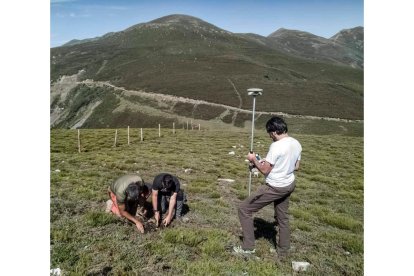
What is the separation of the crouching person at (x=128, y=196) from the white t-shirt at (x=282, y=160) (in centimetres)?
320

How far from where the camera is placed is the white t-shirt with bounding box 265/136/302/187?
7.72 meters

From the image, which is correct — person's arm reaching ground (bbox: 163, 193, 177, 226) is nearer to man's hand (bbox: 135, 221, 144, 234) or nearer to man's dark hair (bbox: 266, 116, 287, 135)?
man's hand (bbox: 135, 221, 144, 234)

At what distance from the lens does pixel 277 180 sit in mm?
7902

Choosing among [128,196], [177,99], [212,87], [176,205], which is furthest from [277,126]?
A: [212,87]

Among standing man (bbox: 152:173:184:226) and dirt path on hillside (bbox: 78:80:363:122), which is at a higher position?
dirt path on hillside (bbox: 78:80:363:122)

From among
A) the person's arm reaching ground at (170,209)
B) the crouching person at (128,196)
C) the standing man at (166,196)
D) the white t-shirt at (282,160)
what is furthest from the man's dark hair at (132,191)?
the white t-shirt at (282,160)

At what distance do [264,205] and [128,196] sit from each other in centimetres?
326

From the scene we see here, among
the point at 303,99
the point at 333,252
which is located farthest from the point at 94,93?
the point at 333,252

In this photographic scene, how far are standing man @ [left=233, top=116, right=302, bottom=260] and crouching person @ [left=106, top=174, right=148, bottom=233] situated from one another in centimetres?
252

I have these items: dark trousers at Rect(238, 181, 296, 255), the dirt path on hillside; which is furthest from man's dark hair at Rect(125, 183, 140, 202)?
the dirt path on hillside

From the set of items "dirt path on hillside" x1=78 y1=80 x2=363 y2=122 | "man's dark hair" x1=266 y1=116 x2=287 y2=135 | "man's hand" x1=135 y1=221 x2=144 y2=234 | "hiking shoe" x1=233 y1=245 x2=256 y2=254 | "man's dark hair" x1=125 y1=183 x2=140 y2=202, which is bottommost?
"hiking shoe" x1=233 y1=245 x2=256 y2=254
